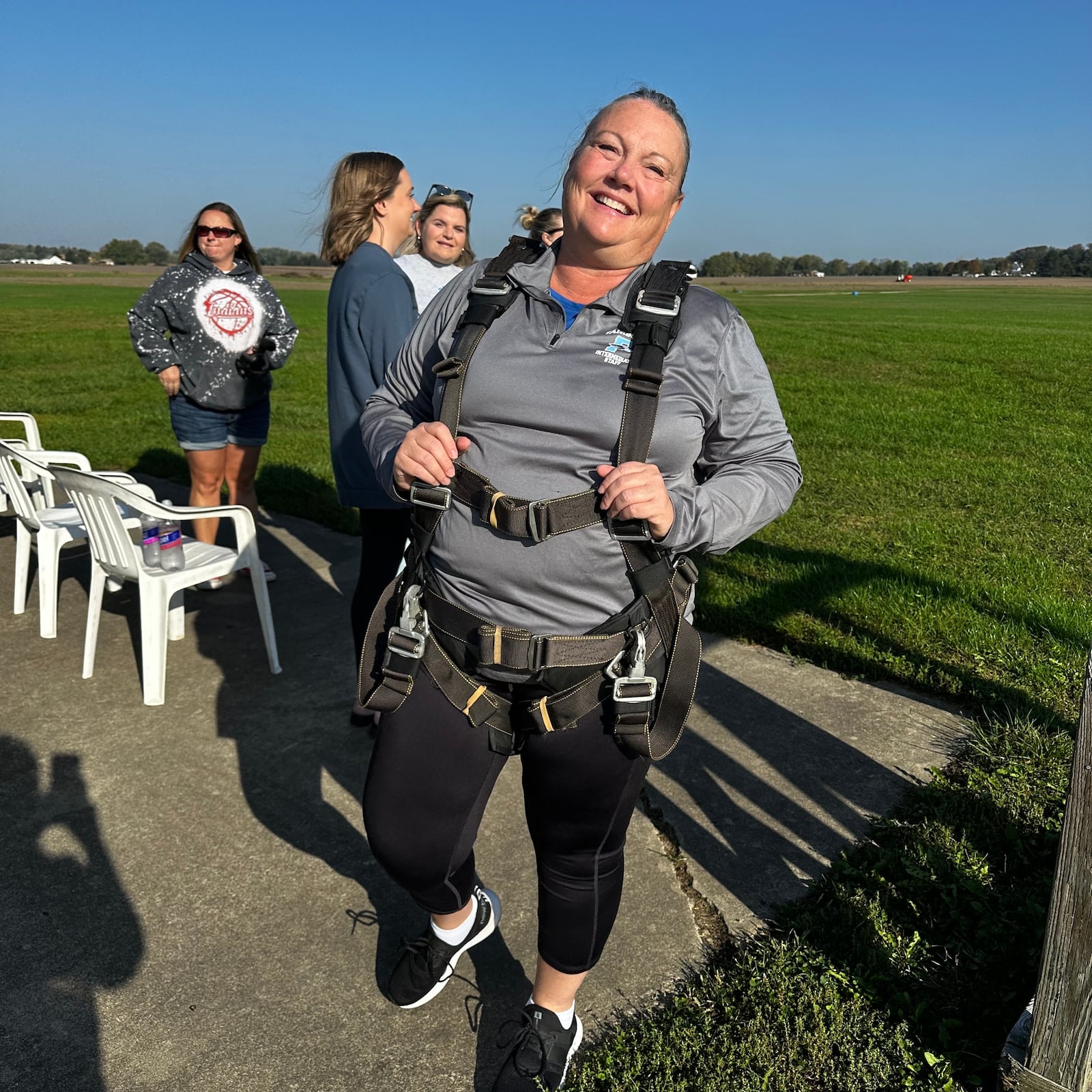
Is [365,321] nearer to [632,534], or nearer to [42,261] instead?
[632,534]

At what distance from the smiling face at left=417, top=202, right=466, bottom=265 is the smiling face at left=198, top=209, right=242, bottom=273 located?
1.49 m

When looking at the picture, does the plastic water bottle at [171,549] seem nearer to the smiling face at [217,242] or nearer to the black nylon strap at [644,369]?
the smiling face at [217,242]

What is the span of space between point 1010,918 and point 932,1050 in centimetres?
64

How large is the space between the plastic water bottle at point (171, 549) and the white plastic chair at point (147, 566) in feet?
0.14

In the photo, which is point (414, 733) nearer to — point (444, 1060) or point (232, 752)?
point (444, 1060)

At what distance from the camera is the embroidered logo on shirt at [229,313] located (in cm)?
564

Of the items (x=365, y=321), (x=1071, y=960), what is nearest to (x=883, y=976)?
(x=1071, y=960)

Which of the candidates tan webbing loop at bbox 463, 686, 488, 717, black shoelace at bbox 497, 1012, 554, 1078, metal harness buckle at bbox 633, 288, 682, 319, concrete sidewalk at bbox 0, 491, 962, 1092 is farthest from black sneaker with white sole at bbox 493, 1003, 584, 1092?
metal harness buckle at bbox 633, 288, 682, 319

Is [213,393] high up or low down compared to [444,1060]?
up

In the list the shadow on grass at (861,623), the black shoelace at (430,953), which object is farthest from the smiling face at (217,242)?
the black shoelace at (430,953)

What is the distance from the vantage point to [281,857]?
132 inches

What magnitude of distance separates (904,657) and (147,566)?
144 inches

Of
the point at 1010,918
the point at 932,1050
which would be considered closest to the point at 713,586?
the point at 1010,918

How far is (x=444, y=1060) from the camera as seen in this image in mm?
2547
